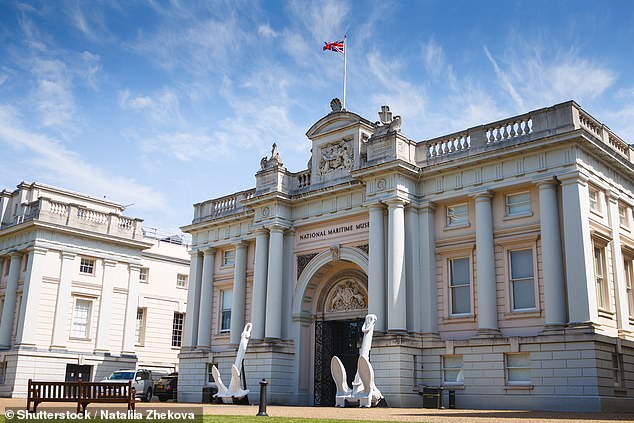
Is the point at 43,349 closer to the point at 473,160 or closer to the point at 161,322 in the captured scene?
the point at 161,322

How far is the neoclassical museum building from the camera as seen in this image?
21.4 metres

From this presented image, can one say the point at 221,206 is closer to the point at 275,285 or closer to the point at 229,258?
the point at 229,258

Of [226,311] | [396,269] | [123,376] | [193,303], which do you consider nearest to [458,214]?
[396,269]

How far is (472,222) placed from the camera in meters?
24.5

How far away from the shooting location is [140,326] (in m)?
43.2

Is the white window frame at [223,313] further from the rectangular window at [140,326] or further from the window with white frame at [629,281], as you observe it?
the window with white frame at [629,281]

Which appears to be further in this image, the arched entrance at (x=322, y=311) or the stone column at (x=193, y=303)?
the stone column at (x=193, y=303)

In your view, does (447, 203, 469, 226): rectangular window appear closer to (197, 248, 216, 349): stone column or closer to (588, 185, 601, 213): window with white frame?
(588, 185, 601, 213): window with white frame

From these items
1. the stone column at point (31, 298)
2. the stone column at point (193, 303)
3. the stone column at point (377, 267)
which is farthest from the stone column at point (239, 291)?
the stone column at point (31, 298)

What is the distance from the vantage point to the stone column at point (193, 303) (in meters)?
33.7

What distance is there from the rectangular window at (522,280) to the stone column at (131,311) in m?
25.4

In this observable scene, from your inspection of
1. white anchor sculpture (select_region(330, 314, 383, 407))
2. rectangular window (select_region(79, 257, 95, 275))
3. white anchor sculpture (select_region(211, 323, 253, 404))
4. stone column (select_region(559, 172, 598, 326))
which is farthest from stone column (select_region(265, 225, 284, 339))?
rectangular window (select_region(79, 257, 95, 275))

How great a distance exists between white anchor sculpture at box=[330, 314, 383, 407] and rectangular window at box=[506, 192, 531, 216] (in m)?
6.00

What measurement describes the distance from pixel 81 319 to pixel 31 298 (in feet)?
10.6
